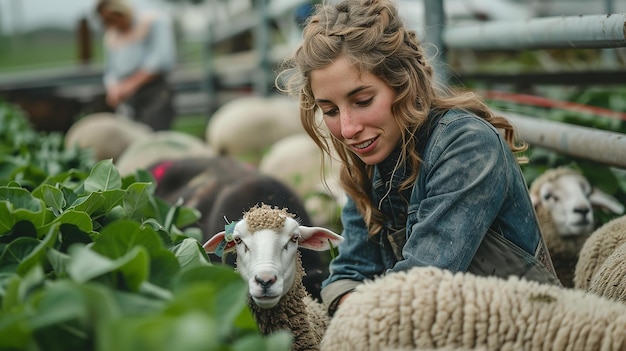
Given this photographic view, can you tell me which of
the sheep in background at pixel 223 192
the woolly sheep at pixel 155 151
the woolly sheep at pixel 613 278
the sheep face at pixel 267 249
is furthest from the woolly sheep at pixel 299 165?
the sheep face at pixel 267 249

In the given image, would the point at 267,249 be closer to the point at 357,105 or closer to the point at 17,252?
the point at 357,105

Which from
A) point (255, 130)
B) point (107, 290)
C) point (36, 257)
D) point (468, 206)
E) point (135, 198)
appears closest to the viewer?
point (107, 290)

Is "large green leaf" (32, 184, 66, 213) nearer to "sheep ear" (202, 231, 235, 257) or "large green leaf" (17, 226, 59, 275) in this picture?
"sheep ear" (202, 231, 235, 257)

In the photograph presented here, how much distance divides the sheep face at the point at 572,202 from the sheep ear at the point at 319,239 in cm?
159

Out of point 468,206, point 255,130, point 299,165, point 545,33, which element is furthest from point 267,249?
point 255,130

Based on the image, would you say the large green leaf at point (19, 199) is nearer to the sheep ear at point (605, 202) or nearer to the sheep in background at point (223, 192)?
the sheep in background at point (223, 192)

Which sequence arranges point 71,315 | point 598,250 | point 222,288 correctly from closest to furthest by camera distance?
point 71,315
point 222,288
point 598,250

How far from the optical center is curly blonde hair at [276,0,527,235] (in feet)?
8.92

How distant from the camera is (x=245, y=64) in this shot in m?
13.2

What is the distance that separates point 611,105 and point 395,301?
4222 mm

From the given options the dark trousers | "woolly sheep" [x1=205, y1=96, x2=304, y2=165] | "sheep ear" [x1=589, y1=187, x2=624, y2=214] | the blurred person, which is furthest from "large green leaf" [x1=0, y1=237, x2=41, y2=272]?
the dark trousers

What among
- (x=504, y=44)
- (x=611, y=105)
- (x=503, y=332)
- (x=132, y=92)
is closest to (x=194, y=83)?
(x=132, y=92)

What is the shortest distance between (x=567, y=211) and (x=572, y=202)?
5cm

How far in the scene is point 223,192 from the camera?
14.7 feet
